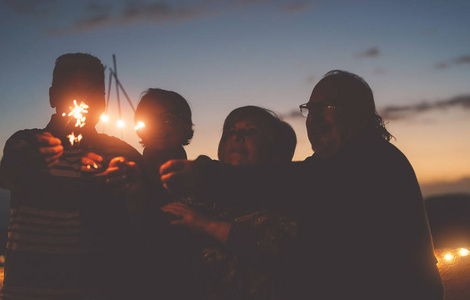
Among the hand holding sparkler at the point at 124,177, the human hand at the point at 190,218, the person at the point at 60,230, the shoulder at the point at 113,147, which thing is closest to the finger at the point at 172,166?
the hand holding sparkler at the point at 124,177

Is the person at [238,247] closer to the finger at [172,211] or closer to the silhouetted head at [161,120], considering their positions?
the finger at [172,211]

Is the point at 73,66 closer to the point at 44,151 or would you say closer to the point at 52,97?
the point at 52,97

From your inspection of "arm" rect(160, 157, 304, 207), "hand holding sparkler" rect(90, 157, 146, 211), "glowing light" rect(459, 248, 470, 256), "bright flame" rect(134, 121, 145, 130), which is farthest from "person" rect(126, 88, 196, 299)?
"glowing light" rect(459, 248, 470, 256)

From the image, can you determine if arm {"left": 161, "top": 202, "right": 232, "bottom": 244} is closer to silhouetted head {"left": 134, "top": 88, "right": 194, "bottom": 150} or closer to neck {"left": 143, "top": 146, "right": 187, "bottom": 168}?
neck {"left": 143, "top": 146, "right": 187, "bottom": 168}

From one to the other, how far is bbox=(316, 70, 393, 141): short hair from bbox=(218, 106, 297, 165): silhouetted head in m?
0.66

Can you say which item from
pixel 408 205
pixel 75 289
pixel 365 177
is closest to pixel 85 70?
A: pixel 75 289

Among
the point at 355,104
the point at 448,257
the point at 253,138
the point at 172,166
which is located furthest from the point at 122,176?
the point at 448,257

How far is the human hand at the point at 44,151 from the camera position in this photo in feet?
8.07

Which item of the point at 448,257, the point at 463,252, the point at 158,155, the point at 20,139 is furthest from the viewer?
the point at 463,252

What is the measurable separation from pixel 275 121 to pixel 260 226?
1239 millimetres

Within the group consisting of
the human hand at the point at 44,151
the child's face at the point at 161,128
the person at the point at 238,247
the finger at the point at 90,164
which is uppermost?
the child's face at the point at 161,128

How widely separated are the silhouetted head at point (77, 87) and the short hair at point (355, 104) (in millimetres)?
2106

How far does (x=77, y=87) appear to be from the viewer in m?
3.39

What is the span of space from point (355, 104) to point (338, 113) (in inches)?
8.0
